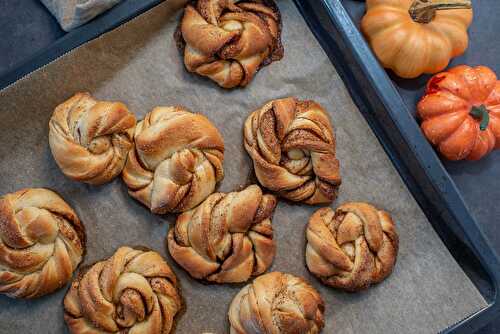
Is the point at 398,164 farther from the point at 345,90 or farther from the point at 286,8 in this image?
the point at 286,8

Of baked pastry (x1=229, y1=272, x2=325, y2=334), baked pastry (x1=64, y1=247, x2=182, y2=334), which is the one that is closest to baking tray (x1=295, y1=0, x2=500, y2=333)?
baked pastry (x1=229, y1=272, x2=325, y2=334)

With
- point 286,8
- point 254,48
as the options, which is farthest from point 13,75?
point 286,8

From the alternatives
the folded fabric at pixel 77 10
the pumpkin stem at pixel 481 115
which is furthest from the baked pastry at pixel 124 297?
the pumpkin stem at pixel 481 115

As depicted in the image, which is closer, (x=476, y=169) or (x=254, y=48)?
(x=254, y=48)

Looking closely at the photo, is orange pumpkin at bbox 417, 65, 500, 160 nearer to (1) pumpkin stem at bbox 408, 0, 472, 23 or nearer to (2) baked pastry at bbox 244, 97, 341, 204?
(1) pumpkin stem at bbox 408, 0, 472, 23

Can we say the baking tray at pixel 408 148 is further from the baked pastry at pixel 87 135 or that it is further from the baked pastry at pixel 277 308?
the baked pastry at pixel 87 135

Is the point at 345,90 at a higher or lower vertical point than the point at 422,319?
higher
